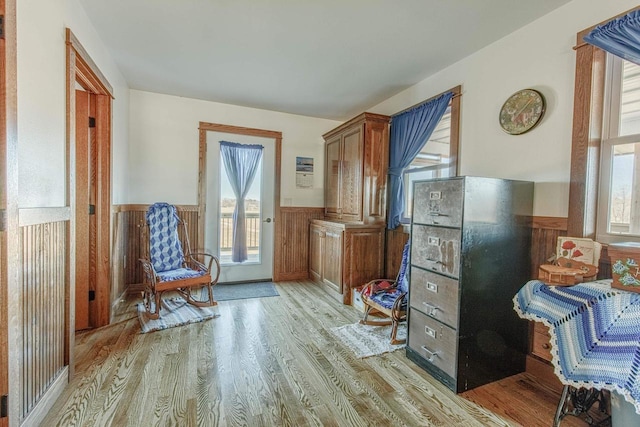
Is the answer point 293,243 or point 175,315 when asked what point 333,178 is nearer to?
point 293,243

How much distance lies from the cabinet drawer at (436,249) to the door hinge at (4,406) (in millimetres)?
2335

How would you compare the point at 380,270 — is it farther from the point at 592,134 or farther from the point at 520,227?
the point at 592,134

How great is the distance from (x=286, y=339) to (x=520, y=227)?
2.03 metres

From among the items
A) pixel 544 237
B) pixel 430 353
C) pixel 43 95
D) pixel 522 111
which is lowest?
pixel 430 353

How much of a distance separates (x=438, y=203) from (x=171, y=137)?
3.44 meters

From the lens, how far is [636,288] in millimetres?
1247

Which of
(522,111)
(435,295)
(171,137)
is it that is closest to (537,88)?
(522,111)

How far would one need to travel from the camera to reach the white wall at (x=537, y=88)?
6.15 ft

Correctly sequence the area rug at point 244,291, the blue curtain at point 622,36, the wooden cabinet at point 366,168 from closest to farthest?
the blue curtain at point 622,36, the wooden cabinet at point 366,168, the area rug at point 244,291

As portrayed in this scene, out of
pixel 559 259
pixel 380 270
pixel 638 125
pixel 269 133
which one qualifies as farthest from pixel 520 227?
pixel 269 133

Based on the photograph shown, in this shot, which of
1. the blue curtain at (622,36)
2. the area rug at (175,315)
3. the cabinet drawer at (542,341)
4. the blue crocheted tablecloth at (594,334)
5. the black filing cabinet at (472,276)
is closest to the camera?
the blue crocheted tablecloth at (594,334)

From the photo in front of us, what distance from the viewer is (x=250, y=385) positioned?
1864mm

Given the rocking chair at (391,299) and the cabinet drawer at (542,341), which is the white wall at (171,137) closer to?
the rocking chair at (391,299)

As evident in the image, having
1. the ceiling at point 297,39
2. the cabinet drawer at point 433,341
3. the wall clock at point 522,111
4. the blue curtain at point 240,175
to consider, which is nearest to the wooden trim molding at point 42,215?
the ceiling at point 297,39
